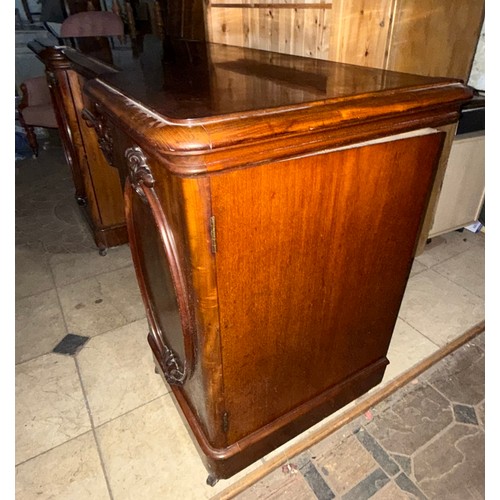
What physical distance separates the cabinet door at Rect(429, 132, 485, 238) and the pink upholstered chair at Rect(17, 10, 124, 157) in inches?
127

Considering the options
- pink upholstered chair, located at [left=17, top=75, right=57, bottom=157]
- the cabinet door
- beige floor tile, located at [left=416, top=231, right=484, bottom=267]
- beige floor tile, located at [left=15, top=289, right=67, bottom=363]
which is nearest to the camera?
beige floor tile, located at [left=15, top=289, right=67, bottom=363]

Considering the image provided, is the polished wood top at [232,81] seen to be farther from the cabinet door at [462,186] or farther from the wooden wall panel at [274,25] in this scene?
the cabinet door at [462,186]

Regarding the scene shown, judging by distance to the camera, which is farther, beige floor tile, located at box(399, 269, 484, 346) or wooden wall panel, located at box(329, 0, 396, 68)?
beige floor tile, located at box(399, 269, 484, 346)

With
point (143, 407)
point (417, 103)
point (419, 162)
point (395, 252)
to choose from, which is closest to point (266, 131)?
point (417, 103)

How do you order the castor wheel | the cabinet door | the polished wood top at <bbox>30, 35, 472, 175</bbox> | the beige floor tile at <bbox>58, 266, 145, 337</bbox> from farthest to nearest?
the cabinet door, the beige floor tile at <bbox>58, 266, 145, 337</bbox>, the castor wheel, the polished wood top at <bbox>30, 35, 472, 175</bbox>

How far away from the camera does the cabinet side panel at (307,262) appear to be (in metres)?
0.85

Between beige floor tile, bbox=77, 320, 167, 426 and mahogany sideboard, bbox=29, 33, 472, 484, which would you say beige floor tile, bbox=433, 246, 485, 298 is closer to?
mahogany sideboard, bbox=29, 33, 472, 484

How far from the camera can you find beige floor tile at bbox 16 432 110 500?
1.29 metres

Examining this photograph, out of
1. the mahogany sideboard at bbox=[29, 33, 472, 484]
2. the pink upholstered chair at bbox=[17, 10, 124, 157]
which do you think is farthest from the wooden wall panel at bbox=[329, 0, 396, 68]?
the pink upholstered chair at bbox=[17, 10, 124, 157]

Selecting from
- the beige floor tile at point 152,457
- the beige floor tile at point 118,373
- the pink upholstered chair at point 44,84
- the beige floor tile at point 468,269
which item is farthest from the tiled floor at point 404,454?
the pink upholstered chair at point 44,84

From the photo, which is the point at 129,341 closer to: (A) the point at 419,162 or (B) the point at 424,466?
(B) the point at 424,466

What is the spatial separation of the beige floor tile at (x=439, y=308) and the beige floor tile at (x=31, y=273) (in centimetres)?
212
